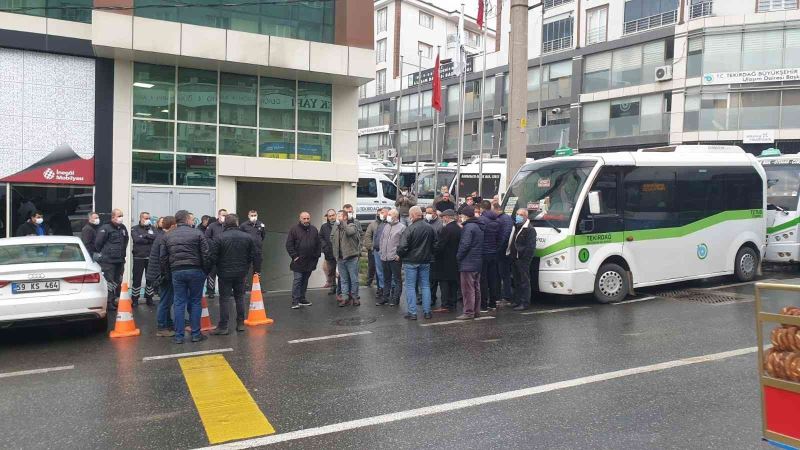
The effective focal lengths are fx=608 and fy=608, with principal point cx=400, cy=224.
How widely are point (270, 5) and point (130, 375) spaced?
11639 millimetres

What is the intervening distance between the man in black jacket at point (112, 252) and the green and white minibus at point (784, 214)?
13512mm

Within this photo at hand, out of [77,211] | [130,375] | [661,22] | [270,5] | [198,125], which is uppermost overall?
[661,22]

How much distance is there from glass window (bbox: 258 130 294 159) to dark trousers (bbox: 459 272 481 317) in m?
8.30

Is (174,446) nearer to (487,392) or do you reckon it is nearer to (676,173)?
(487,392)

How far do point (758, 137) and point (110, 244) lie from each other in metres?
29.0

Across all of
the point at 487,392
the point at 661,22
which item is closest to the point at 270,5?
the point at 487,392

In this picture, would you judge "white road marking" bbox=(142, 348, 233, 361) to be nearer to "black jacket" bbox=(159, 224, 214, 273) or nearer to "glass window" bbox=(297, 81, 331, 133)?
"black jacket" bbox=(159, 224, 214, 273)

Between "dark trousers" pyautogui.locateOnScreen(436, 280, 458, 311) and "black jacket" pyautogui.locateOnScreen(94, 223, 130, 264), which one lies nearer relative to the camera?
"dark trousers" pyautogui.locateOnScreen(436, 280, 458, 311)

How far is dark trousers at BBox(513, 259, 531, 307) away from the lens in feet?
33.2

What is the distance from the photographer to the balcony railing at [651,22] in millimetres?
31328

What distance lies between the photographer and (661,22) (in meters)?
31.8

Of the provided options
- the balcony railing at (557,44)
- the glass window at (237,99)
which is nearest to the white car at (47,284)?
the glass window at (237,99)

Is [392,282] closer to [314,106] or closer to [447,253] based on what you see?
[447,253]

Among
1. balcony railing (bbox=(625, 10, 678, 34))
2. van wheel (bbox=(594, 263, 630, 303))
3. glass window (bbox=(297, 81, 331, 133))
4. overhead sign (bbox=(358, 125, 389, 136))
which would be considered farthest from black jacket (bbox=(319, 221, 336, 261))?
overhead sign (bbox=(358, 125, 389, 136))
